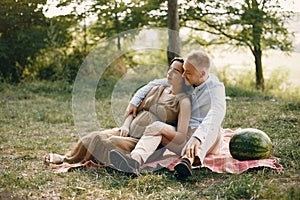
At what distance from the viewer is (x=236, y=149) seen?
4.38 m

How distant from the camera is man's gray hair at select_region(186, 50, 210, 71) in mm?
4242

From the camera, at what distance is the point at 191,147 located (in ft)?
13.0

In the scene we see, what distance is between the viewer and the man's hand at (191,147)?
3.94 meters

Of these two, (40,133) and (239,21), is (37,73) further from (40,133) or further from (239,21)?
(40,133)

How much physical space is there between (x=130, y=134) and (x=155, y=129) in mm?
407

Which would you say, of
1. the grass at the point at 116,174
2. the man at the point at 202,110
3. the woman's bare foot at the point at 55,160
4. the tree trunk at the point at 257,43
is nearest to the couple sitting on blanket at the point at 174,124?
the man at the point at 202,110

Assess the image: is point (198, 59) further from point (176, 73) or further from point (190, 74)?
point (176, 73)

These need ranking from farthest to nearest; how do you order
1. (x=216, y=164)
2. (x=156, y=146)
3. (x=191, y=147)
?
(x=216, y=164)
(x=156, y=146)
(x=191, y=147)

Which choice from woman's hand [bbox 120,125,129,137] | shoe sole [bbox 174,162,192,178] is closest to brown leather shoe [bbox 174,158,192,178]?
shoe sole [bbox 174,162,192,178]

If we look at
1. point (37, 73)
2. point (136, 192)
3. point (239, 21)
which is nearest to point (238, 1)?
point (239, 21)

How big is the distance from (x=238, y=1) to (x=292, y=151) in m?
8.84

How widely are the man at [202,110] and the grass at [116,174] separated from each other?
238 millimetres

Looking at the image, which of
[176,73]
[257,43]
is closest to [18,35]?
[257,43]

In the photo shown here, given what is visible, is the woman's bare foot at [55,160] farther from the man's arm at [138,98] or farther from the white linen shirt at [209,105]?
the white linen shirt at [209,105]
